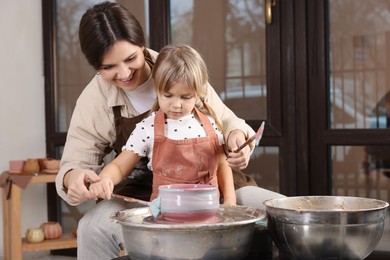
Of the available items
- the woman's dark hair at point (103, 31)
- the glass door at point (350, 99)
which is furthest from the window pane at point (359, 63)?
the woman's dark hair at point (103, 31)

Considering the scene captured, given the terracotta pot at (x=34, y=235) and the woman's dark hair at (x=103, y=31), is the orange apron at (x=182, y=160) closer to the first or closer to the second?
the woman's dark hair at (x=103, y=31)

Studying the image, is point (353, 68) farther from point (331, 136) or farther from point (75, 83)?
point (75, 83)

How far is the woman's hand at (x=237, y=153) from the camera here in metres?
1.80

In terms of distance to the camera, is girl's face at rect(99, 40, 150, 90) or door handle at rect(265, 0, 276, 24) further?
door handle at rect(265, 0, 276, 24)

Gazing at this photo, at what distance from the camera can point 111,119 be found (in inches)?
83.4

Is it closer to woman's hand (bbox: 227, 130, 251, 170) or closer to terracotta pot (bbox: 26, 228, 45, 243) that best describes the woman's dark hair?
woman's hand (bbox: 227, 130, 251, 170)

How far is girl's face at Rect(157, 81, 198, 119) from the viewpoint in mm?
1830

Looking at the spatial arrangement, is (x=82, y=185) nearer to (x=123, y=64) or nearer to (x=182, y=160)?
(x=182, y=160)

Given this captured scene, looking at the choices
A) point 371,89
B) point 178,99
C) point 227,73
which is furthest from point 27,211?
point 178,99

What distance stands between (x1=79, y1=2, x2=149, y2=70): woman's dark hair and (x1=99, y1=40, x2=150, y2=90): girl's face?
0.05ft

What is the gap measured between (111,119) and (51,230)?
1.62 metres

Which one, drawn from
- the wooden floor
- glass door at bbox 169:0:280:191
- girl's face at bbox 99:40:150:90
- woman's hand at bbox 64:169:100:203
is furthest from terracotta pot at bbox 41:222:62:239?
woman's hand at bbox 64:169:100:203

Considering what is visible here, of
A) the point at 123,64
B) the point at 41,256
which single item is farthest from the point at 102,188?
the point at 41,256

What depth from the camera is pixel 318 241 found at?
4.27 ft
